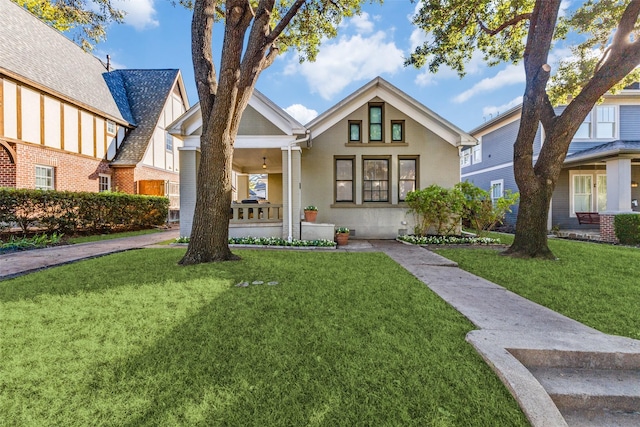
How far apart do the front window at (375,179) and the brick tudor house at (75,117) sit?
12182 mm

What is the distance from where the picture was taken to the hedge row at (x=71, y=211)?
8.54m

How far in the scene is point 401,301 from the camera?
366 cm

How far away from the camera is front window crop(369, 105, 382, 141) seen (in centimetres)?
1085

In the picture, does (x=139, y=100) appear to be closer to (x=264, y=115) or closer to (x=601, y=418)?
(x=264, y=115)

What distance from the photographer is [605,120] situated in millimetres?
13172

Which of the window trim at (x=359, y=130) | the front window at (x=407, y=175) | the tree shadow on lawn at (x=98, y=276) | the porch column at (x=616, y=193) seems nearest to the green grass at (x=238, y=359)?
the tree shadow on lawn at (x=98, y=276)

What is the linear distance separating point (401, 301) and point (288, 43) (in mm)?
9095

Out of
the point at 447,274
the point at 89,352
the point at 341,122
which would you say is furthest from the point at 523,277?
the point at 341,122

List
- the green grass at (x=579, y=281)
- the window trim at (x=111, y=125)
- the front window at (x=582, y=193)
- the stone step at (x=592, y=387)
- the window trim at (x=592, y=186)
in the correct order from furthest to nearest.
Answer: the window trim at (x=111, y=125), the front window at (x=582, y=193), the window trim at (x=592, y=186), the green grass at (x=579, y=281), the stone step at (x=592, y=387)

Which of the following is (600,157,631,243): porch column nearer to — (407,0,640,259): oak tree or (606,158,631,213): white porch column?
(606,158,631,213): white porch column

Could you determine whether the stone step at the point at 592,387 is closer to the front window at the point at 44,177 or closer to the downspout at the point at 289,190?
the downspout at the point at 289,190

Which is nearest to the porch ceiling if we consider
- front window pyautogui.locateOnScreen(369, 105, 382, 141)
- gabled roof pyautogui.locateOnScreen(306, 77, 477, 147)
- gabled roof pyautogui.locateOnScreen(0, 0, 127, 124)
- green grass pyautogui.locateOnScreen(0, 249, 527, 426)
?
gabled roof pyautogui.locateOnScreen(306, 77, 477, 147)

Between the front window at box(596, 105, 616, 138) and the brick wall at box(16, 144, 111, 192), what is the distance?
24689mm

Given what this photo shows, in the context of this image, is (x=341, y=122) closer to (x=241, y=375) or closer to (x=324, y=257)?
(x=324, y=257)
